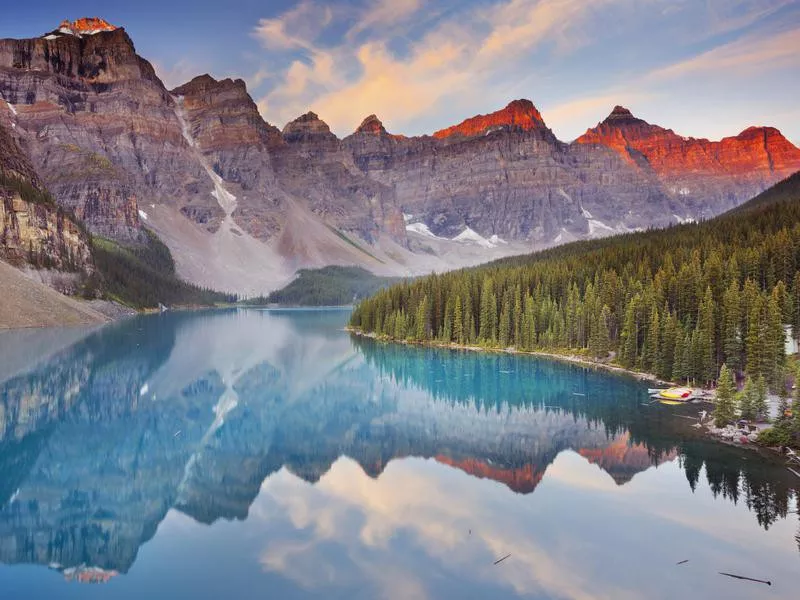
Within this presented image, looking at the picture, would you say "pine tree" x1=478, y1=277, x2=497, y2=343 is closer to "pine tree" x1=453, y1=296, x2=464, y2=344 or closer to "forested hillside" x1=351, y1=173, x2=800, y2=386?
"forested hillside" x1=351, y1=173, x2=800, y2=386

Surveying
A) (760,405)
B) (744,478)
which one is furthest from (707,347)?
(744,478)

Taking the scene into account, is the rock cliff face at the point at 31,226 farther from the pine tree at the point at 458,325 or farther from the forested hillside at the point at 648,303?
the pine tree at the point at 458,325

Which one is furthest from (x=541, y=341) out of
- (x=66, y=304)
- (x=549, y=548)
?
(x=66, y=304)

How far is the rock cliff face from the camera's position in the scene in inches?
5719

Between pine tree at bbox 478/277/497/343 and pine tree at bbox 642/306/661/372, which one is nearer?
pine tree at bbox 642/306/661/372

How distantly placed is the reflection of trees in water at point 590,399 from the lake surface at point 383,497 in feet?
0.78

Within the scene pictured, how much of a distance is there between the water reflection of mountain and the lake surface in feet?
0.63

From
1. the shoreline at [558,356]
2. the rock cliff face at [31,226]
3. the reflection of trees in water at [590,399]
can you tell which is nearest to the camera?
the reflection of trees in water at [590,399]

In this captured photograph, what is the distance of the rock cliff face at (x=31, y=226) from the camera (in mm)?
145250

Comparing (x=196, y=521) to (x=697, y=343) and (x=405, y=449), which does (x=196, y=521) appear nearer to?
(x=405, y=449)

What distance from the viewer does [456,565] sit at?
2486cm

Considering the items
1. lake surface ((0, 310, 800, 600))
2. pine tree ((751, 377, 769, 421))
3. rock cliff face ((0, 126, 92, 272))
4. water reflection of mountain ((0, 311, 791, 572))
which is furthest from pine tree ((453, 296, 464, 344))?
rock cliff face ((0, 126, 92, 272))

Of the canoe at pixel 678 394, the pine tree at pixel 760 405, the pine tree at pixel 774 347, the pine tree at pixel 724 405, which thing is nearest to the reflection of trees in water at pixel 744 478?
the pine tree at pixel 724 405

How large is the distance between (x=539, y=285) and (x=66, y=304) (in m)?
95.1
